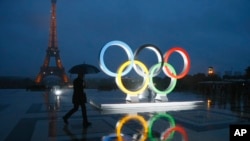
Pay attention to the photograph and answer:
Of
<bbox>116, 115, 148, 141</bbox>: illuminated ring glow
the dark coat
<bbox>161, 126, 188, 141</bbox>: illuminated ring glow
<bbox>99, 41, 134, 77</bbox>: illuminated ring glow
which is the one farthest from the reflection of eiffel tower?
<bbox>161, 126, 188, 141</bbox>: illuminated ring glow

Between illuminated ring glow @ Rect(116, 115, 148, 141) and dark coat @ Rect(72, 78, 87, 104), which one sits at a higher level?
dark coat @ Rect(72, 78, 87, 104)

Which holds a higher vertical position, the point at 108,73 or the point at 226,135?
the point at 108,73

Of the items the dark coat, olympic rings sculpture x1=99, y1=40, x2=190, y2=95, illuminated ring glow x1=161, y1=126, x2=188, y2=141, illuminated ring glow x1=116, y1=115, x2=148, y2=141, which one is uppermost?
olympic rings sculpture x1=99, y1=40, x2=190, y2=95

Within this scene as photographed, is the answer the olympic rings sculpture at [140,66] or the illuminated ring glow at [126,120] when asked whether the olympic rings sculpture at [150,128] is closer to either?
the illuminated ring glow at [126,120]

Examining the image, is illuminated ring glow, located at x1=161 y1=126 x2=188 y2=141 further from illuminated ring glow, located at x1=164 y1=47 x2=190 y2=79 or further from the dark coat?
illuminated ring glow, located at x1=164 y1=47 x2=190 y2=79

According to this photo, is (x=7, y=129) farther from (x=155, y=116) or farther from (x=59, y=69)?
(x=59, y=69)

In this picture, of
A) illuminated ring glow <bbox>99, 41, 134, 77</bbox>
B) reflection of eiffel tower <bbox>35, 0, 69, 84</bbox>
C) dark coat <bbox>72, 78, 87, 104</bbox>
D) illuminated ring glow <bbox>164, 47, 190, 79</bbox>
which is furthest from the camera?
reflection of eiffel tower <bbox>35, 0, 69, 84</bbox>

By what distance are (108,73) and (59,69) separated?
109 ft

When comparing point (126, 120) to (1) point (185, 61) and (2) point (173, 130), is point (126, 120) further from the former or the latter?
(1) point (185, 61)

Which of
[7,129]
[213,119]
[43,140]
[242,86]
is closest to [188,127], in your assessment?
[213,119]

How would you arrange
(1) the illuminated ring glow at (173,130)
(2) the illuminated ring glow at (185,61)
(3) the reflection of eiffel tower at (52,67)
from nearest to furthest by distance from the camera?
(1) the illuminated ring glow at (173,130) → (2) the illuminated ring glow at (185,61) → (3) the reflection of eiffel tower at (52,67)

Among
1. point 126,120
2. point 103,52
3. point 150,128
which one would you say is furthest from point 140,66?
point 150,128

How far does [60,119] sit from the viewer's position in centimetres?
1027

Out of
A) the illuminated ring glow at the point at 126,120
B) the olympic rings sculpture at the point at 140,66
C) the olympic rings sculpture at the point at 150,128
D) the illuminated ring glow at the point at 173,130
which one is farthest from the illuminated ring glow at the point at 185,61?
the illuminated ring glow at the point at 173,130
